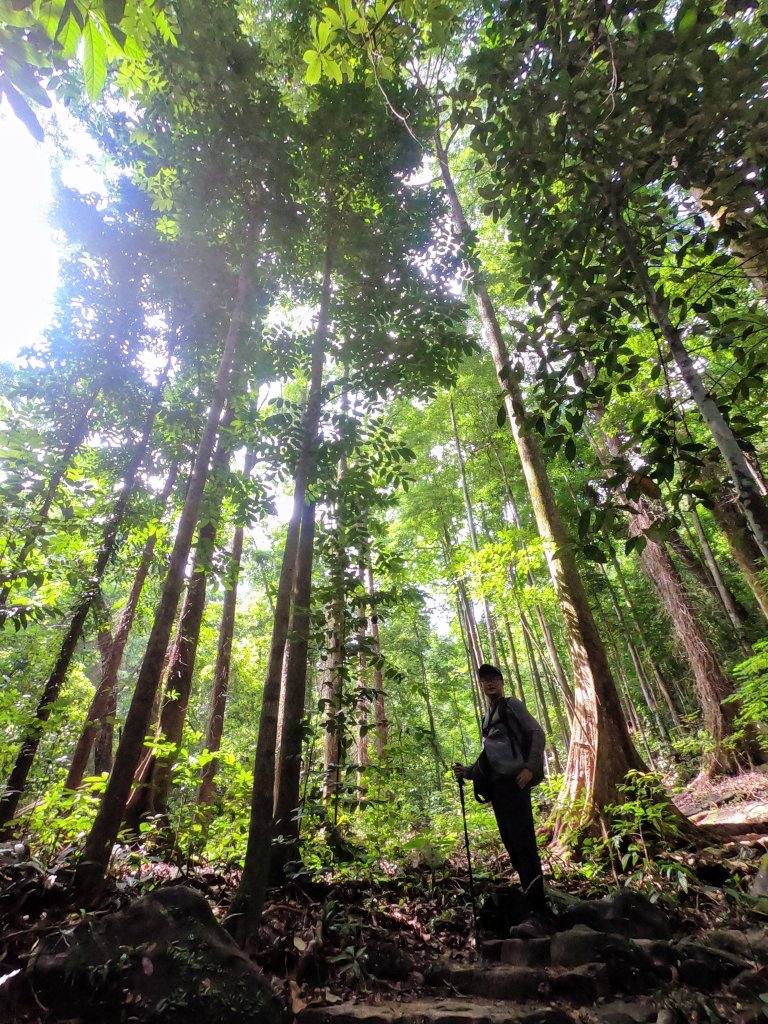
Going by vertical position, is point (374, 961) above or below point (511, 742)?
below

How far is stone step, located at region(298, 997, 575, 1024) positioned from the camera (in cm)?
218

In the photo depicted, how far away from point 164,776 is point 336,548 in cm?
363

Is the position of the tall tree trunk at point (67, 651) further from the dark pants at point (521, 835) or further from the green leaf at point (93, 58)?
the green leaf at point (93, 58)

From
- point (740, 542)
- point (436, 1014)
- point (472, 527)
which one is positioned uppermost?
point (472, 527)

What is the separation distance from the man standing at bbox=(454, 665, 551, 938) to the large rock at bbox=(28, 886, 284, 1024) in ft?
5.93

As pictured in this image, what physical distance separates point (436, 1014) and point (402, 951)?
31.8 inches

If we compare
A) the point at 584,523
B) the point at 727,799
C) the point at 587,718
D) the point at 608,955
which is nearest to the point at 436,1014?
the point at 608,955

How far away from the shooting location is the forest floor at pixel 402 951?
222 centimetres

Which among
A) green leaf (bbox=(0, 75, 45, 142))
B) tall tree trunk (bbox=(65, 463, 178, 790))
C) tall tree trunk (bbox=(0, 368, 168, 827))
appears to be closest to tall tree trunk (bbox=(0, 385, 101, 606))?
tall tree trunk (bbox=(0, 368, 168, 827))

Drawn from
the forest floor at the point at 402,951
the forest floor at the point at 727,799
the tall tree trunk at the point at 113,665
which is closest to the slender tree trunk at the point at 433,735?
the forest floor at the point at 402,951

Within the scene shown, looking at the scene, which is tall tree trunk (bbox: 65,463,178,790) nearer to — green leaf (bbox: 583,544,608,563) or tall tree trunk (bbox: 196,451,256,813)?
tall tree trunk (bbox: 196,451,256,813)

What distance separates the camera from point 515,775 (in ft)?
11.6

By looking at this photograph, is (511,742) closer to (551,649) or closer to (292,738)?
(292,738)

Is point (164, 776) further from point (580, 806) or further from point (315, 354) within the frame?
point (315, 354)
